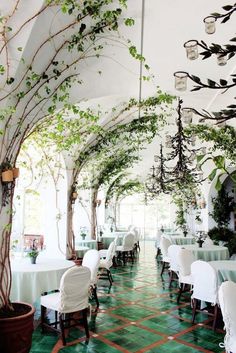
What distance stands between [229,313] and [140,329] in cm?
181

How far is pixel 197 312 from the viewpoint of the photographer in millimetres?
5184

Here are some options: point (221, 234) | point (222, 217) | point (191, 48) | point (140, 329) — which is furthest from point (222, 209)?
point (191, 48)

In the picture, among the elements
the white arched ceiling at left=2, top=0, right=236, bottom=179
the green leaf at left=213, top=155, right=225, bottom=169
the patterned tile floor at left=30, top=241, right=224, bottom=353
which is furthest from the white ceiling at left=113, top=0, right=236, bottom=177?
the patterned tile floor at left=30, top=241, right=224, bottom=353

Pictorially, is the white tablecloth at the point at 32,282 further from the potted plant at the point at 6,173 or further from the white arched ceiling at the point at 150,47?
the white arched ceiling at the point at 150,47

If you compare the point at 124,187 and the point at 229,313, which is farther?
the point at 124,187

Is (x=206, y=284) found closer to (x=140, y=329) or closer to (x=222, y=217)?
(x=140, y=329)

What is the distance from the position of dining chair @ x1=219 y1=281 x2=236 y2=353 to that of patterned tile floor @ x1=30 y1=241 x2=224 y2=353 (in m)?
0.93

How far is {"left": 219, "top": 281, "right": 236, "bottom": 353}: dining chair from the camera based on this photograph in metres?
2.92

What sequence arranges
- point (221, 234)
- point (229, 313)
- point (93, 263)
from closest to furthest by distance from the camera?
point (229, 313), point (93, 263), point (221, 234)

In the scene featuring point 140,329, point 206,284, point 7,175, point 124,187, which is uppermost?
point 124,187

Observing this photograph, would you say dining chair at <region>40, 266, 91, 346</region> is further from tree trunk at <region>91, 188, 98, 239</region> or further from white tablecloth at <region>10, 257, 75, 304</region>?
tree trunk at <region>91, 188, 98, 239</region>

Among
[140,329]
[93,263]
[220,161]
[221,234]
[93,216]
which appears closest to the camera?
[220,161]

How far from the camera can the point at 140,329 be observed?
4410mm

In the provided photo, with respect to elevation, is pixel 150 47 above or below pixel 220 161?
above
